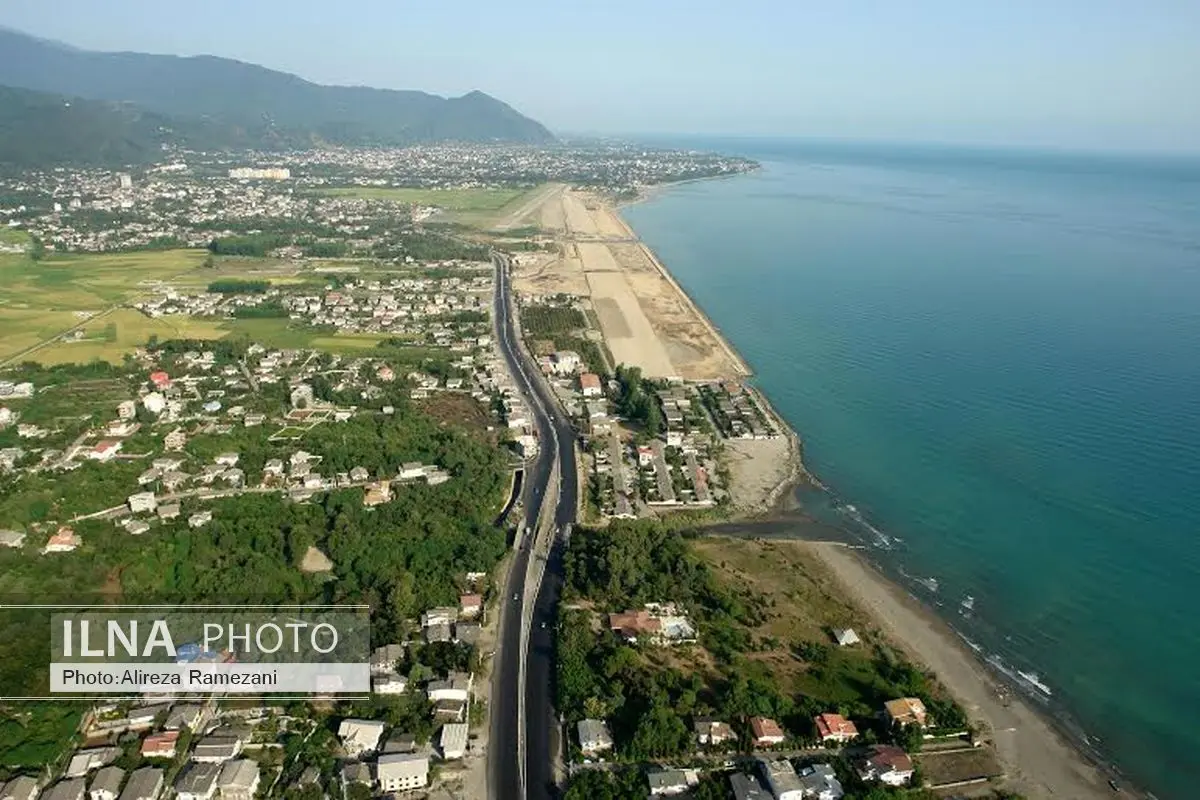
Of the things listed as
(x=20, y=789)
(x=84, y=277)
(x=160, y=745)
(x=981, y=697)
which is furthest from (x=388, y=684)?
(x=84, y=277)

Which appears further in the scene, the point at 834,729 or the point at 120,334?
the point at 120,334

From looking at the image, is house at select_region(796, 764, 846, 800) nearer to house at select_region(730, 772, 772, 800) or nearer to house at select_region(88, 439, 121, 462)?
house at select_region(730, 772, 772, 800)

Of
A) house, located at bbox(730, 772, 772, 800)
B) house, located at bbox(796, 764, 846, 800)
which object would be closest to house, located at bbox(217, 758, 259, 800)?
house, located at bbox(730, 772, 772, 800)

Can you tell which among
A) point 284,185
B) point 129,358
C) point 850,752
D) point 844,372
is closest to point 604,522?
point 850,752

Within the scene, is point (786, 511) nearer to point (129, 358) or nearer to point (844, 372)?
point (844, 372)

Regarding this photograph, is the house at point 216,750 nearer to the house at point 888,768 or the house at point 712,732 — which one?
the house at point 712,732

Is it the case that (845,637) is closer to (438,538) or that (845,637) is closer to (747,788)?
(747,788)
